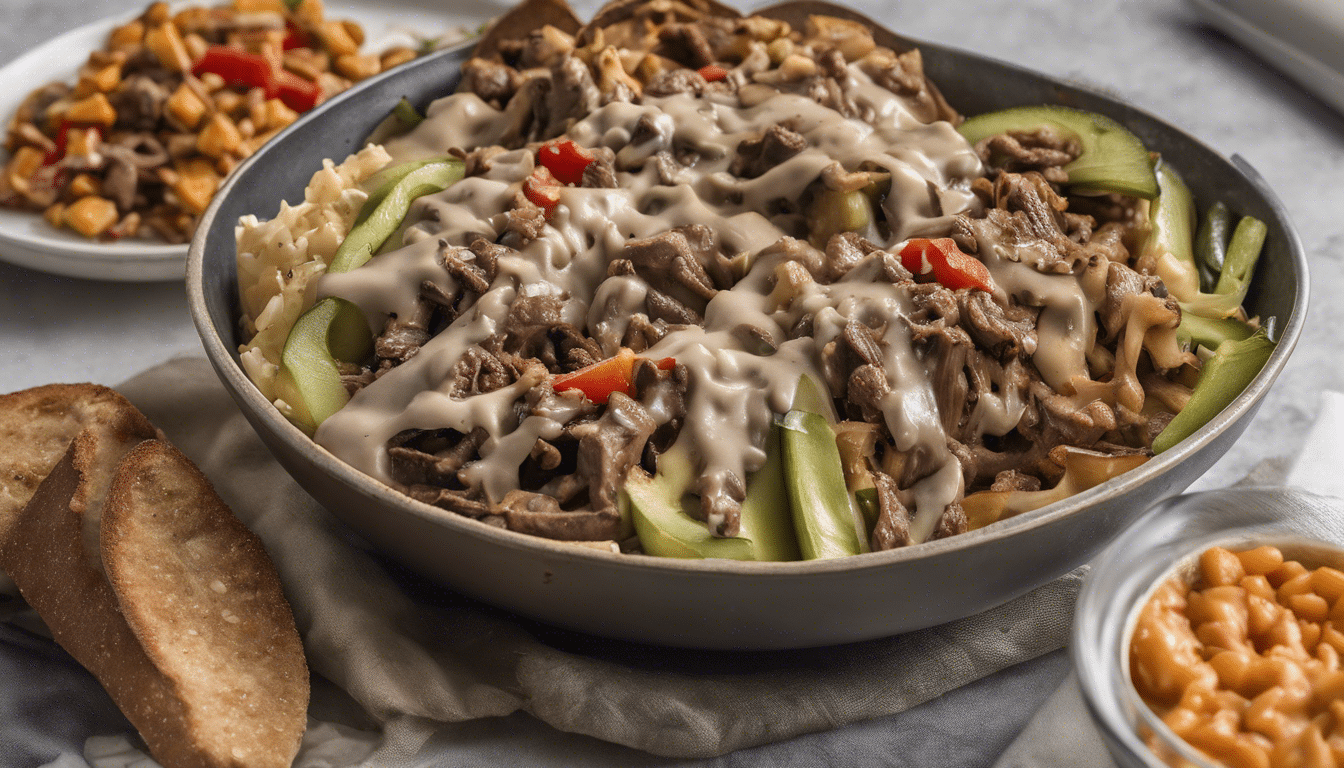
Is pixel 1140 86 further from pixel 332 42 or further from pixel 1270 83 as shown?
pixel 332 42

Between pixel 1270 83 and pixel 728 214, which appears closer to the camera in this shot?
pixel 728 214

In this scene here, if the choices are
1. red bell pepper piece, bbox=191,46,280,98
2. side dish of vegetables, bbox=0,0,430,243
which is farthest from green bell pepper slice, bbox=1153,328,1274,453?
red bell pepper piece, bbox=191,46,280,98

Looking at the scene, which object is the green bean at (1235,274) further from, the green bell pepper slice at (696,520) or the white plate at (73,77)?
the white plate at (73,77)

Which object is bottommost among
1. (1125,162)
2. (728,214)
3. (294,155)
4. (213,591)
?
(213,591)

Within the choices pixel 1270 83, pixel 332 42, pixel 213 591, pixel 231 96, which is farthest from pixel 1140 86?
pixel 213 591

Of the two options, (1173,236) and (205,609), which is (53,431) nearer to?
(205,609)

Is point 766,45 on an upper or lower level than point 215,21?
upper

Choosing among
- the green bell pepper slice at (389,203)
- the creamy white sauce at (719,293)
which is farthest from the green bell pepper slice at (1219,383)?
the green bell pepper slice at (389,203)
